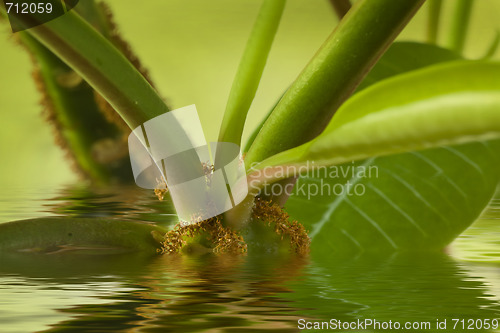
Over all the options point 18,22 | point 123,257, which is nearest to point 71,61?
point 18,22

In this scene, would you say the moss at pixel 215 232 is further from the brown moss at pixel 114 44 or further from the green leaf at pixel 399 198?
the brown moss at pixel 114 44

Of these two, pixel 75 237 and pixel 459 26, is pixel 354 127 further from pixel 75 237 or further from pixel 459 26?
pixel 459 26

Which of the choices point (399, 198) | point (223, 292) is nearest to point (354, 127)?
point (223, 292)

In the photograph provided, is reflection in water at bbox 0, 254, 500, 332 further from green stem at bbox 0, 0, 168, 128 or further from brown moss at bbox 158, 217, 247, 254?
green stem at bbox 0, 0, 168, 128

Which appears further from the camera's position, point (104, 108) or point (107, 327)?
point (104, 108)

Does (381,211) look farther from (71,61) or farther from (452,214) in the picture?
(71,61)
